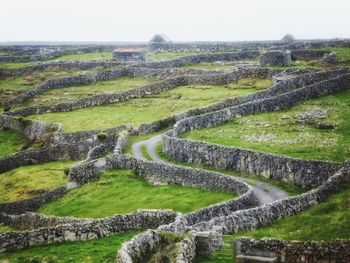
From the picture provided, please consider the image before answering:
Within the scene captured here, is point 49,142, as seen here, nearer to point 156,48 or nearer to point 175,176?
point 175,176

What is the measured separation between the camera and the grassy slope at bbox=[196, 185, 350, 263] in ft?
91.2

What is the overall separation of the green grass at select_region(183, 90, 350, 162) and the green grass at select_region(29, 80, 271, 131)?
1357 cm

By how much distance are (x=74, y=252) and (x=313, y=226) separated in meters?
11.2

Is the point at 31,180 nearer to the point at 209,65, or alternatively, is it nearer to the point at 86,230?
the point at 86,230

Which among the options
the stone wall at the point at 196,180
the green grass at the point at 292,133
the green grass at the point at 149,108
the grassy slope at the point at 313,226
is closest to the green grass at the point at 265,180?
the stone wall at the point at 196,180

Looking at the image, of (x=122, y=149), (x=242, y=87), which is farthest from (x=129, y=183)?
(x=242, y=87)

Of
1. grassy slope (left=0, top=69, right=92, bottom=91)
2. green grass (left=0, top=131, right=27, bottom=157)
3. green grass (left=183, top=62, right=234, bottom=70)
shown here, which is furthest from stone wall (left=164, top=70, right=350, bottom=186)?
grassy slope (left=0, top=69, right=92, bottom=91)

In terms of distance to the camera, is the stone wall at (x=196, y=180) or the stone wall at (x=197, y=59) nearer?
the stone wall at (x=196, y=180)

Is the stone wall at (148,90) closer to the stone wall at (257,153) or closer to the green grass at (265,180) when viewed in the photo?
the stone wall at (257,153)

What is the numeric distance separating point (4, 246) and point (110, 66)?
102 m

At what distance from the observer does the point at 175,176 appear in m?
47.8

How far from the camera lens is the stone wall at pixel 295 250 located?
78.5 ft

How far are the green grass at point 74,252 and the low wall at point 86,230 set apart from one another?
525mm

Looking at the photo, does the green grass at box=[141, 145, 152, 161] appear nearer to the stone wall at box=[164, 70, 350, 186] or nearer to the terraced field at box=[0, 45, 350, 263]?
the terraced field at box=[0, 45, 350, 263]
